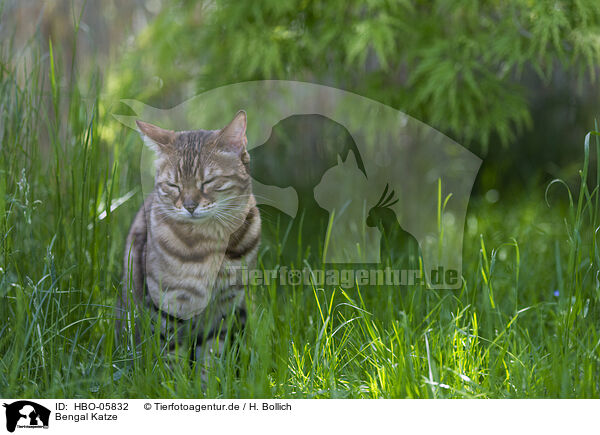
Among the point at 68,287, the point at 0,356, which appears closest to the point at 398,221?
the point at 68,287

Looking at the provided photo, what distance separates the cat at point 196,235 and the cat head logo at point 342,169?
0.61ft

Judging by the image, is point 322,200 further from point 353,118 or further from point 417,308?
point 417,308

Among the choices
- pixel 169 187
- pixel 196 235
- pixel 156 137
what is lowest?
pixel 196 235

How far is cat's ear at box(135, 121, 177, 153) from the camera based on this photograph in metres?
1.23

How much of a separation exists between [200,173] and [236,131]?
0.43 ft

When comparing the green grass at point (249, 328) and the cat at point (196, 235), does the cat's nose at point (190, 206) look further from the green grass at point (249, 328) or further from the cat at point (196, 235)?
the green grass at point (249, 328)

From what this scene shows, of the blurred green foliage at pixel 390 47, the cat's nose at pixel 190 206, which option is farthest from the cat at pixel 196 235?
the blurred green foliage at pixel 390 47

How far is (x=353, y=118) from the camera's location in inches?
88.5

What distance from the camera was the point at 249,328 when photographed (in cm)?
129

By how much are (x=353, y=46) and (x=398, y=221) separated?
67cm

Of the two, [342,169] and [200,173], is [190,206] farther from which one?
[342,169]
